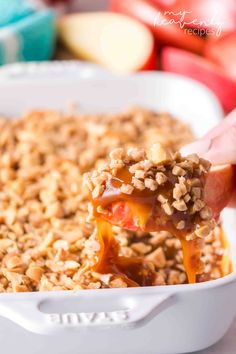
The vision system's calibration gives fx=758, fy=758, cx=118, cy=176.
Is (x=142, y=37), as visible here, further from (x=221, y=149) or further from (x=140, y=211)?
(x=140, y=211)

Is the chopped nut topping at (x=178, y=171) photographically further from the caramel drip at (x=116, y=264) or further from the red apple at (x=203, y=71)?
the red apple at (x=203, y=71)

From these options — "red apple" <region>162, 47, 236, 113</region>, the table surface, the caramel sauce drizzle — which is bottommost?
the table surface

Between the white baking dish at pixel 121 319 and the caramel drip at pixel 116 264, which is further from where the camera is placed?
the caramel drip at pixel 116 264

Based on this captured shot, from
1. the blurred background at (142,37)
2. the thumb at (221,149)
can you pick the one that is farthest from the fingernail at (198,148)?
the blurred background at (142,37)

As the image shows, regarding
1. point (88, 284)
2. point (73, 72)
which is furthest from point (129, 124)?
point (88, 284)

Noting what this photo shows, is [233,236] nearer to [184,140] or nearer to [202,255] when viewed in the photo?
[202,255]

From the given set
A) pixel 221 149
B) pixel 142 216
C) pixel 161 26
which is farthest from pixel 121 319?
pixel 161 26

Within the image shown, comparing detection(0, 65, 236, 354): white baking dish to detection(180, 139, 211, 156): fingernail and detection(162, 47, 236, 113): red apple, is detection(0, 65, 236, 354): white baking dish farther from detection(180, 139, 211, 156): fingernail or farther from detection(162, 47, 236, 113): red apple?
detection(162, 47, 236, 113): red apple

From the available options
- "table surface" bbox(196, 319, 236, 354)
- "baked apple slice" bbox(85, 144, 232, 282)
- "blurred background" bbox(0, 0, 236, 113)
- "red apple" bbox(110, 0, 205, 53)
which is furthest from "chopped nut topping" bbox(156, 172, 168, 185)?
"red apple" bbox(110, 0, 205, 53)
